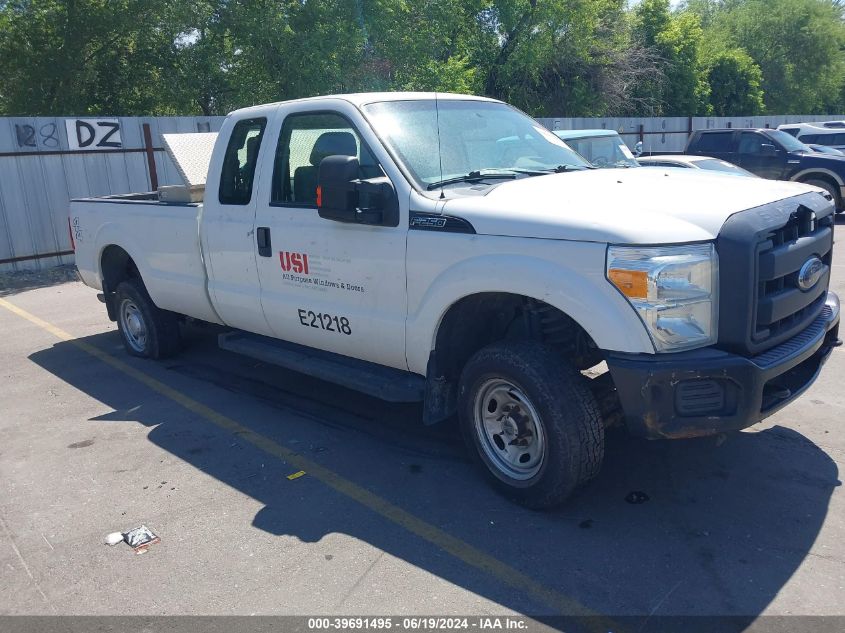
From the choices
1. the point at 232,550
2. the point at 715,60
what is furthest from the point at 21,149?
the point at 715,60

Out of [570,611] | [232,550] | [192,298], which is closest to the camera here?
[570,611]

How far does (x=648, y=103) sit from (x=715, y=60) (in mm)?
7170

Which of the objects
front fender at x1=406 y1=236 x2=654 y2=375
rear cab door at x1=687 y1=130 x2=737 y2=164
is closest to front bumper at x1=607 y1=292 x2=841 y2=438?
front fender at x1=406 y1=236 x2=654 y2=375

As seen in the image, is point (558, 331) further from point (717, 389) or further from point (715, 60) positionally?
point (715, 60)

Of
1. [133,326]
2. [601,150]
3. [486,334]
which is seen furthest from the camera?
[601,150]

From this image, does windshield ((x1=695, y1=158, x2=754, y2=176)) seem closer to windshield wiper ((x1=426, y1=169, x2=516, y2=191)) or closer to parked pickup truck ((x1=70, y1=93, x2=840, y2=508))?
parked pickup truck ((x1=70, y1=93, x2=840, y2=508))

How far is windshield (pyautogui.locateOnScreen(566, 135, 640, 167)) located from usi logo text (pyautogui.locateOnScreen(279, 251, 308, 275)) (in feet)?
27.1

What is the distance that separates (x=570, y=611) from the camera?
3.28 metres

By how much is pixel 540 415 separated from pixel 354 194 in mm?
1647

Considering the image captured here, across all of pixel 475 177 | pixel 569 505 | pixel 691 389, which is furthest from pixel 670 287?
pixel 475 177

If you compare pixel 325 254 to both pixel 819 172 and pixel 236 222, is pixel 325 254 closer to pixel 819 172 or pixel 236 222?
pixel 236 222

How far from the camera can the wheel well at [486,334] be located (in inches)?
163

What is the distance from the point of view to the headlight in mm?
3439

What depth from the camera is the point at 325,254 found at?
4863mm
